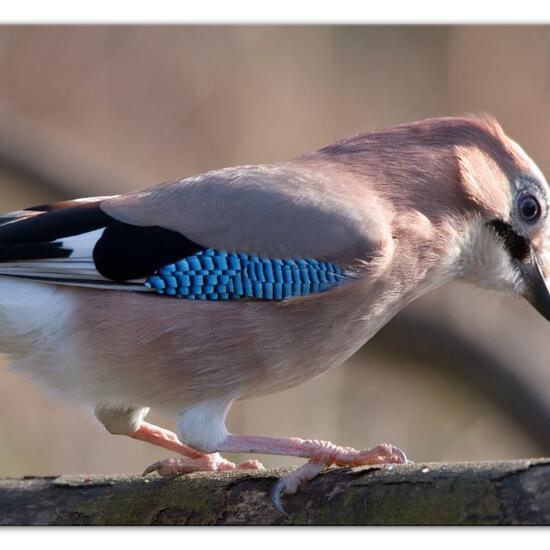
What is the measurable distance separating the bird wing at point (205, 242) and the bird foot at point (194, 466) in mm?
535

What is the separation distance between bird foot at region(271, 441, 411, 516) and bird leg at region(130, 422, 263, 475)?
0.45 metres

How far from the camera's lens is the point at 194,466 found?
3250 millimetres

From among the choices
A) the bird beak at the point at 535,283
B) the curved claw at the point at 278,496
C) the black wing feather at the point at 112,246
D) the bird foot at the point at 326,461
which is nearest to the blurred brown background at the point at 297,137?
the bird beak at the point at 535,283

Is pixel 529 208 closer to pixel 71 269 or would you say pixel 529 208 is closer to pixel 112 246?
pixel 112 246

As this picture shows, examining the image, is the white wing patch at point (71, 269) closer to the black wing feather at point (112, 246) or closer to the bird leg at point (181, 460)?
the black wing feather at point (112, 246)

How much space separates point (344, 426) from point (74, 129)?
156 cm

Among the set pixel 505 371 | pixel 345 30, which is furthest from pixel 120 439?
pixel 345 30

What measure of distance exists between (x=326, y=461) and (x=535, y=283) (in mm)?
892

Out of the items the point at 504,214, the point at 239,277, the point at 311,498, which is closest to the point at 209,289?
the point at 239,277

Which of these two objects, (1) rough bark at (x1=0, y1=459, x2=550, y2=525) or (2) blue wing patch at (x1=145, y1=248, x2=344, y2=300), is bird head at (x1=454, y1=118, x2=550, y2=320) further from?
(1) rough bark at (x1=0, y1=459, x2=550, y2=525)

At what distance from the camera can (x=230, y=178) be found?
3131 millimetres

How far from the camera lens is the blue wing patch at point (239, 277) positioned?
9.75ft

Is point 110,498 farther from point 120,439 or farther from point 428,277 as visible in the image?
point 120,439

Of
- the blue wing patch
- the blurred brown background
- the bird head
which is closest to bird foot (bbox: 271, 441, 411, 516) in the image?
the blue wing patch
